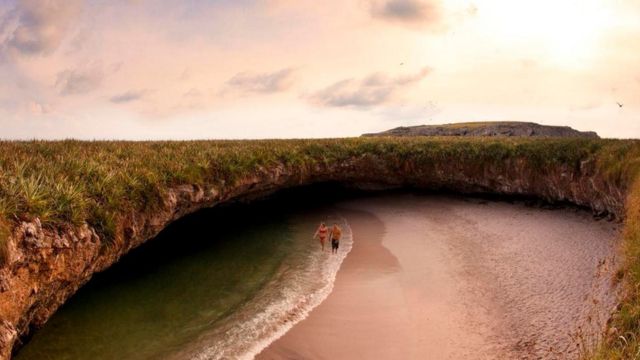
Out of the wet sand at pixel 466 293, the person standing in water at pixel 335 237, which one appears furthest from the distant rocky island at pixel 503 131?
the person standing in water at pixel 335 237

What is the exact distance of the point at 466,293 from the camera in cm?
1739

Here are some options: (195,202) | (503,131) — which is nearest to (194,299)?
(195,202)

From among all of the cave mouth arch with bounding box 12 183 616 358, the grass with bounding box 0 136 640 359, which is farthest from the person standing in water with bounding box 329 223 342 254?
the grass with bounding box 0 136 640 359

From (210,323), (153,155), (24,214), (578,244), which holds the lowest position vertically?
(210,323)

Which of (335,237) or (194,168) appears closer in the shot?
(194,168)

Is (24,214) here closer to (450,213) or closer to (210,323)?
(210,323)

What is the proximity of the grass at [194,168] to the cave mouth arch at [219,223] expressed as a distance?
3.73 m

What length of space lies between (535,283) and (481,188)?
64.6ft

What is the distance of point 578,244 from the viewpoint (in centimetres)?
2211

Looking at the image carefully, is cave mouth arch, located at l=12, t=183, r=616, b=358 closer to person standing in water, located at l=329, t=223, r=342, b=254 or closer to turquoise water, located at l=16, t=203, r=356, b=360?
turquoise water, located at l=16, t=203, r=356, b=360

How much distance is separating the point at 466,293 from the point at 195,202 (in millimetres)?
13097

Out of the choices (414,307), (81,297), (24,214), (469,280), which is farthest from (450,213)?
(24,214)

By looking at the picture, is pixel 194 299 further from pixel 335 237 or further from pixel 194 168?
pixel 335 237

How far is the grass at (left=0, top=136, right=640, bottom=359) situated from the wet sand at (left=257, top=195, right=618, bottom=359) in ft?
8.71
